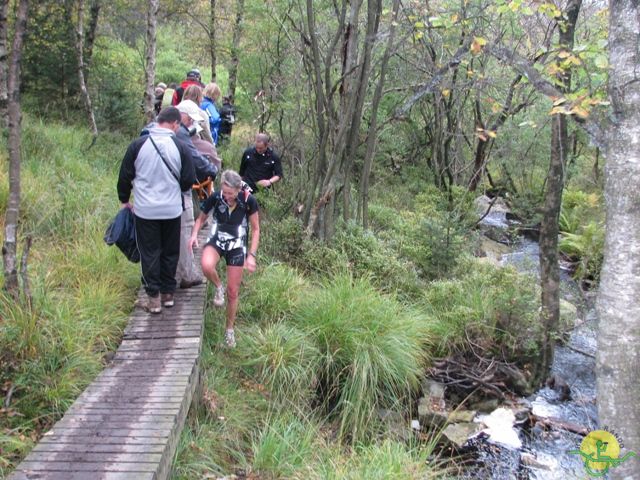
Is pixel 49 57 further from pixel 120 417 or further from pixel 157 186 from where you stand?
pixel 120 417

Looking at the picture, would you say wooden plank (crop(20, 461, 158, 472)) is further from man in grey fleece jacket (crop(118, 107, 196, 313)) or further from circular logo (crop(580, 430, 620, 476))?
circular logo (crop(580, 430, 620, 476))

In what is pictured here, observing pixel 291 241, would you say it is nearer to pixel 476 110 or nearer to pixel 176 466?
pixel 176 466

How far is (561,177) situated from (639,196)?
12.4 ft

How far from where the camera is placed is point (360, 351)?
19.8 ft

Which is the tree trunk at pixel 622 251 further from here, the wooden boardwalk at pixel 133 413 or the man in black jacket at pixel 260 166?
the man in black jacket at pixel 260 166

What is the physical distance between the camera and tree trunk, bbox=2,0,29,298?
14.7 ft

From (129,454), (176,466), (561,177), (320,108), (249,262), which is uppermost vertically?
(320,108)

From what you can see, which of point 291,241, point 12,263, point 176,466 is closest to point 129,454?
point 176,466

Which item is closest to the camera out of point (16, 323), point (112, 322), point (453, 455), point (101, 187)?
point (16, 323)

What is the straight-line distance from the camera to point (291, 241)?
8.53m

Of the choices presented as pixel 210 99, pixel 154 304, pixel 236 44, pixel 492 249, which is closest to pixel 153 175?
pixel 154 304

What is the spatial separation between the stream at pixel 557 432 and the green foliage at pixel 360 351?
1.20m

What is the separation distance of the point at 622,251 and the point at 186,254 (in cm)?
444

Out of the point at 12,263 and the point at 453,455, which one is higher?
the point at 12,263
